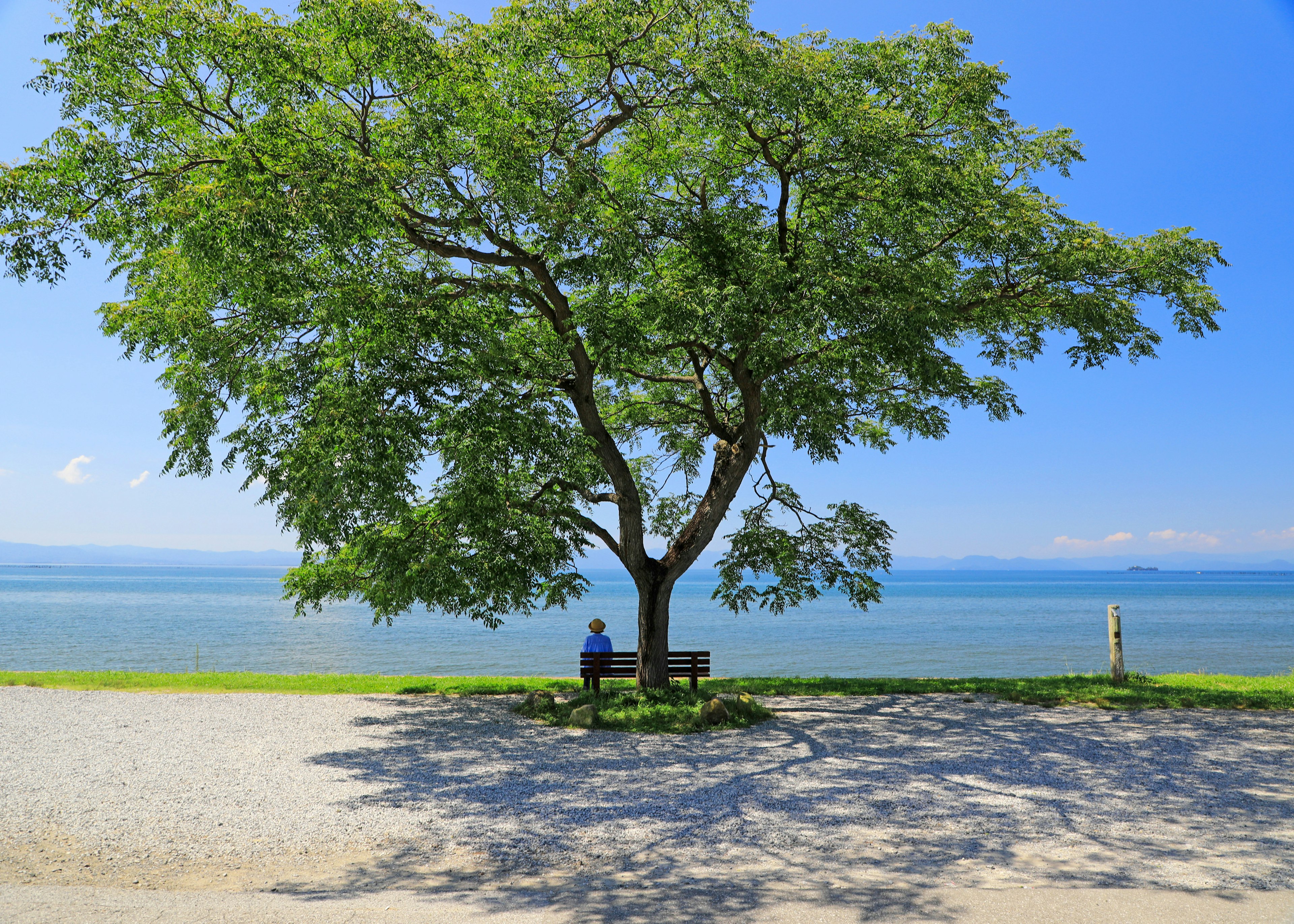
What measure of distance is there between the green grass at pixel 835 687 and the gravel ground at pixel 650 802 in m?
1.06

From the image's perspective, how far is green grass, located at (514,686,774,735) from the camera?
1027 cm

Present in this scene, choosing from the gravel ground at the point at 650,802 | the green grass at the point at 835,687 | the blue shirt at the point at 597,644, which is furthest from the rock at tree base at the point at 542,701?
the green grass at the point at 835,687

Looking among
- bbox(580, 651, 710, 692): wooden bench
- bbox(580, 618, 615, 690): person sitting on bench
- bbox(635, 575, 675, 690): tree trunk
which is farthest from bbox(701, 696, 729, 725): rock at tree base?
bbox(580, 618, 615, 690): person sitting on bench

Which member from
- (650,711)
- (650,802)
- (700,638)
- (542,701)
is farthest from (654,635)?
(700,638)

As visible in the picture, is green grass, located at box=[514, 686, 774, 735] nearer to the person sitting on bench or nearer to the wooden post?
the person sitting on bench

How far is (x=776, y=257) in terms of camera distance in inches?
443

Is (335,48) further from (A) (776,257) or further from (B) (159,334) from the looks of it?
(A) (776,257)

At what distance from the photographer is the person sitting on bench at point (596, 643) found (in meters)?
12.7

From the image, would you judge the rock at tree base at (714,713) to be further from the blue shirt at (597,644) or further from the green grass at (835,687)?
the blue shirt at (597,644)

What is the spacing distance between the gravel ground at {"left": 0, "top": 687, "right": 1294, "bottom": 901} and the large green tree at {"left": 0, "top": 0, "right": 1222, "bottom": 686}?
107 inches

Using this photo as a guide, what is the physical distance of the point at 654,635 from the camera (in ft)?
41.2

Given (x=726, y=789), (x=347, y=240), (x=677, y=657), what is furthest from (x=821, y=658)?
(x=347, y=240)

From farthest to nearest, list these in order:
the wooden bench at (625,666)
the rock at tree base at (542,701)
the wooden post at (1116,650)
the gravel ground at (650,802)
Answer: the wooden post at (1116,650) < the wooden bench at (625,666) < the rock at tree base at (542,701) < the gravel ground at (650,802)

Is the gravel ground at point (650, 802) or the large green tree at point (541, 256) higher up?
the large green tree at point (541, 256)
